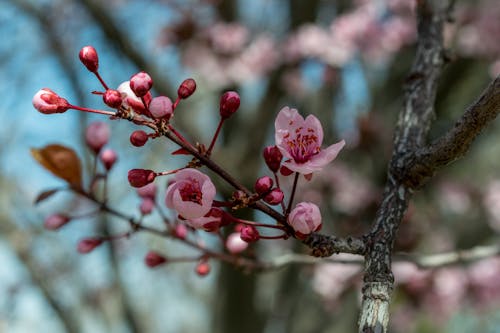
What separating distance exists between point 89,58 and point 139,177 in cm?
18

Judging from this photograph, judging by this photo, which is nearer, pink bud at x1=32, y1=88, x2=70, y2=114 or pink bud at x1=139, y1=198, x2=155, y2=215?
pink bud at x1=32, y1=88, x2=70, y2=114

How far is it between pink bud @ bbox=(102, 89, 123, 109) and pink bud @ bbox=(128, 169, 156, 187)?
0.37ft

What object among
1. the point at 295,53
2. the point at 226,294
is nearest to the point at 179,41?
the point at 295,53

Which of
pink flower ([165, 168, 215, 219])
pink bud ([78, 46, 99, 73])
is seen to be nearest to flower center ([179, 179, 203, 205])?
pink flower ([165, 168, 215, 219])

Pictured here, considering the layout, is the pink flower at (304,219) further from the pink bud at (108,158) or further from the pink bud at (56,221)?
the pink bud at (56,221)

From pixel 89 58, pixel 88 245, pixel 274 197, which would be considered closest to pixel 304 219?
pixel 274 197

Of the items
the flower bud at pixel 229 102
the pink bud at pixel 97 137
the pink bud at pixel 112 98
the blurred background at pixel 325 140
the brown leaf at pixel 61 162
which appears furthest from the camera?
the blurred background at pixel 325 140

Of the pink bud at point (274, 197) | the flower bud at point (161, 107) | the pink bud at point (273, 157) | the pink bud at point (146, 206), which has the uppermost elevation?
the pink bud at point (146, 206)

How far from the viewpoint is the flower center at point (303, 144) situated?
2.52 ft

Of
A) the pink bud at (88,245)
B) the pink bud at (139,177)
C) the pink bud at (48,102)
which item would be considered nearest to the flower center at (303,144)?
the pink bud at (139,177)

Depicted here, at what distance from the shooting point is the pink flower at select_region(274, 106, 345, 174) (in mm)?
729

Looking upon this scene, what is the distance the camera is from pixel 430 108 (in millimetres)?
958

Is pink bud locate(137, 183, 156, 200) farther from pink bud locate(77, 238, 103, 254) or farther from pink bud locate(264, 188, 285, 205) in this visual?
pink bud locate(264, 188, 285, 205)

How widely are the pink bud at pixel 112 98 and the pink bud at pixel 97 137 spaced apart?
425 mm
